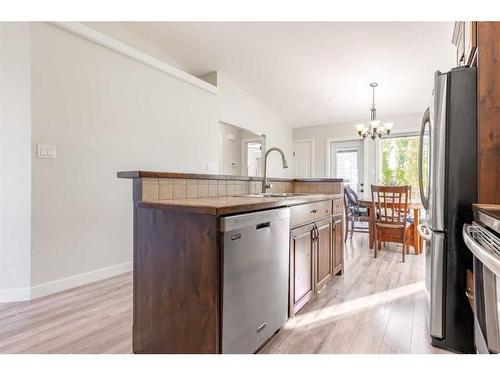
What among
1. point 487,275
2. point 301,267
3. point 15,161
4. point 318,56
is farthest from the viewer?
point 318,56

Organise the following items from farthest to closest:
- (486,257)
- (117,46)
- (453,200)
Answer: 1. (117,46)
2. (453,200)
3. (486,257)

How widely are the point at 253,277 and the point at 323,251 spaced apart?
1091 mm

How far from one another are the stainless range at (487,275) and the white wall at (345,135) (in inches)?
185

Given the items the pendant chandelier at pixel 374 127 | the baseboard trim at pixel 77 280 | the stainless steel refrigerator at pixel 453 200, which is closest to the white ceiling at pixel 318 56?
the pendant chandelier at pixel 374 127

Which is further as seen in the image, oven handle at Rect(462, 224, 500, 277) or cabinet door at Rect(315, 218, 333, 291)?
cabinet door at Rect(315, 218, 333, 291)

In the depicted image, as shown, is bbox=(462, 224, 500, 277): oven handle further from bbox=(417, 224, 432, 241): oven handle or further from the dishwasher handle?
the dishwasher handle

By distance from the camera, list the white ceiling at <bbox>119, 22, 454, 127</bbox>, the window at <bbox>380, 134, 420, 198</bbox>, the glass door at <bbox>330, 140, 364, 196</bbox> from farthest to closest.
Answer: the glass door at <bbox>330, 140, 364, 196</bbox> → the window at <bbox>380, 134, 420, 198</bbox> → the white ceiling at <bbox>119, 22, 454, 127</bbox>

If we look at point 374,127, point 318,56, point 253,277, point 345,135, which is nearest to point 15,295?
point 253,277

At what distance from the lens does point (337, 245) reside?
2.68m

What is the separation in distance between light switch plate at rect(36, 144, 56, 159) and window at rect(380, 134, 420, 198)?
5.42 meters

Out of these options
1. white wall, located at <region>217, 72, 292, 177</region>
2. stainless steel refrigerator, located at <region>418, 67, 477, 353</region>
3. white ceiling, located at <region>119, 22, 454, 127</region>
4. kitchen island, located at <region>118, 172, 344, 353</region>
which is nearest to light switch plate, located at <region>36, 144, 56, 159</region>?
kitchen island, located at <region>118, 172, 344, 353</region>

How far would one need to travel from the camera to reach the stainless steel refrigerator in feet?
4.90

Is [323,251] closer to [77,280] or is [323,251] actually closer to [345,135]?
[77,280]
